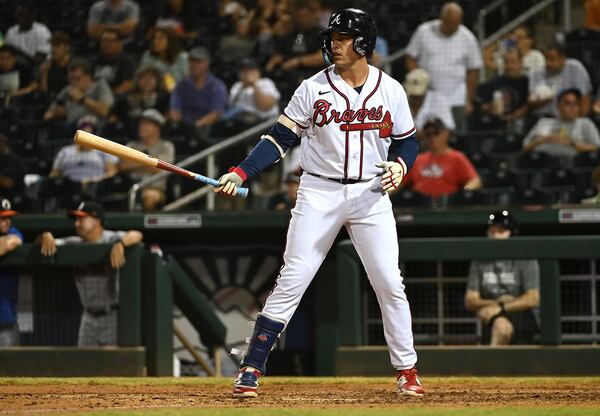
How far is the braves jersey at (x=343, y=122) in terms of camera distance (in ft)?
18.3

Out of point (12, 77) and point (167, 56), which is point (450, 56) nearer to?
point (167, 56)

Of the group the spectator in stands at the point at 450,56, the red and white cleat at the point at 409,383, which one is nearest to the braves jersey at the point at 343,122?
the red and white cleat at the point at 409,383

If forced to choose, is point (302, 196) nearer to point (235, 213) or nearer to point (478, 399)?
point (478, 399)

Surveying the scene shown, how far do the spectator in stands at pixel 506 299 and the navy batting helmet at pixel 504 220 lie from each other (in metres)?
0.21

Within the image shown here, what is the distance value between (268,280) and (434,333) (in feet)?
5.98

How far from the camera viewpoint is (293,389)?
6.41 m

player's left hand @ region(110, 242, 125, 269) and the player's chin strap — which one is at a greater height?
player's left hand @ region(110, 242, 125, 269)

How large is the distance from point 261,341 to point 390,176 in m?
0.95

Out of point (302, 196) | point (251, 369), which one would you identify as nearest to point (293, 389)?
point (251, 369)

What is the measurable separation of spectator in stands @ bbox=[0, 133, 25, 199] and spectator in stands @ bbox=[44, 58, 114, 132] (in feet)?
1.94

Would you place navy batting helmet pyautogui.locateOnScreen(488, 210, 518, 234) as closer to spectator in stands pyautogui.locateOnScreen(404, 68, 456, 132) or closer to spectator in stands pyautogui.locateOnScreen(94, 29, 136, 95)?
spectator in stands pyautogui.locateOnScreen(404, 68, 456, 132)

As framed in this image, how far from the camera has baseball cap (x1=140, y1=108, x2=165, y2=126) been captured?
10.5 meters

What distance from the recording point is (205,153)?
10.1 meters

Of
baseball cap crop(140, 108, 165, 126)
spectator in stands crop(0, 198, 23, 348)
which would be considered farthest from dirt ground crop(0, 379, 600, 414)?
baseball cap crop(140, 108, 165, 126)
